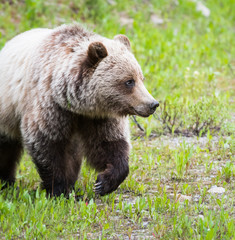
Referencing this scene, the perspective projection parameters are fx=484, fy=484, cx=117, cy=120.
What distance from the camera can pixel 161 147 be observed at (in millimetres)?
5879

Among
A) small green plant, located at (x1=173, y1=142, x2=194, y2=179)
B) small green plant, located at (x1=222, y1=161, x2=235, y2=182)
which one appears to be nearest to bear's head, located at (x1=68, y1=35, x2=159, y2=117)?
small green plant, located at (x1=173, y1=142, x2=194, y2=179)

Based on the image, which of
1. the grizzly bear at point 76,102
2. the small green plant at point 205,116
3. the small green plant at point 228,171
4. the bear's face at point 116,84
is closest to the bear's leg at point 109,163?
the grizzly bear at point 76,102

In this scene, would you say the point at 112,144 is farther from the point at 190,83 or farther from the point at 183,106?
the point at 190,83

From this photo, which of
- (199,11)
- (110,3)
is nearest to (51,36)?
(110,3)

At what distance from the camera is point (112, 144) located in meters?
4.55

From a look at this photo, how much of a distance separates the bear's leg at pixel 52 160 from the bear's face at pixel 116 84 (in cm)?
53

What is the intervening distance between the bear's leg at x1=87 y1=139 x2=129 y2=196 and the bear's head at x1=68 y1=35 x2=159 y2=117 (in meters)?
0.37

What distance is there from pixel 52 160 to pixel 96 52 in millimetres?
1092

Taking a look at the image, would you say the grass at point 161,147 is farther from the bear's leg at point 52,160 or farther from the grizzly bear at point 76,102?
the grizzly bear at point 76,102

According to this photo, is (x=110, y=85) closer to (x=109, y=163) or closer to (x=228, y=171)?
(x=109, y=163)

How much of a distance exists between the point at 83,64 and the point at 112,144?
800 millimetres

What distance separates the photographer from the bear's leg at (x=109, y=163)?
441 cm

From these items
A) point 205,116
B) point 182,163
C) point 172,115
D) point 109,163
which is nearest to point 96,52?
point 109,163

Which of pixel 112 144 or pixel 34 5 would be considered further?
pixel 34 5
